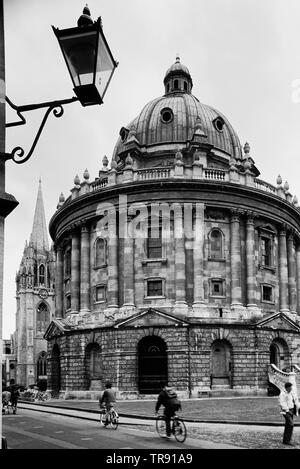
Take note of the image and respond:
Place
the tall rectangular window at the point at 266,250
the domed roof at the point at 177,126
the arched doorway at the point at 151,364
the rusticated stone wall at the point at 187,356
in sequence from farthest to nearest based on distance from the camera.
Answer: the domed roof at the point at 177,126, the tall rectangular window at the point at 266,250, the arched doorway at the point at 151,364, the rusticated stone wall at the point at 187,356

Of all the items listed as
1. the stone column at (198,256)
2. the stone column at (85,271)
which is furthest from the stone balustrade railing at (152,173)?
the stone column at (85,271)

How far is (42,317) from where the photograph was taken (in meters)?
140

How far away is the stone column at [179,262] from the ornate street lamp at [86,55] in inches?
1601

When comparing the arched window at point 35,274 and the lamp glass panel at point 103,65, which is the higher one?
the arched window at point 35,274

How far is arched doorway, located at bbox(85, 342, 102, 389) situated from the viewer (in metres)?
49.5

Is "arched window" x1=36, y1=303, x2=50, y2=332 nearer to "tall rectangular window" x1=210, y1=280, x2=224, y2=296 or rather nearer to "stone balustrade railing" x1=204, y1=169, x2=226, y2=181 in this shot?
"tall rectangular window" x1=210, y1=280, x2=224, y2=296

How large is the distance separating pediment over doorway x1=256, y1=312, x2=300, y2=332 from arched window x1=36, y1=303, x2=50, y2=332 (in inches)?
3694

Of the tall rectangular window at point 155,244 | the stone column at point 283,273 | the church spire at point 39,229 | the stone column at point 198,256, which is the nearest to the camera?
the stone column at point 198,256

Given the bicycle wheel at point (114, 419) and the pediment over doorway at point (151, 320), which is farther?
the pediment over doorway at point (151, 320)

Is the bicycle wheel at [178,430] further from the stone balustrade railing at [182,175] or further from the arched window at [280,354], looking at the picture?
the arched window at [280,354]

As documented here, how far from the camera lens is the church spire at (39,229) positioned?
5659 inches

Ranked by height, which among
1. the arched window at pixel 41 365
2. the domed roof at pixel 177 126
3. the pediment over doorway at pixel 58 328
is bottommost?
the arched window at pixel 41 365

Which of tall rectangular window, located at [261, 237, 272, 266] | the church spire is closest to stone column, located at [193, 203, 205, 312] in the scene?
tall rectangular window, located at [261, 237, 272, 266]

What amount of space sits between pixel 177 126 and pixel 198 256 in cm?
1591
